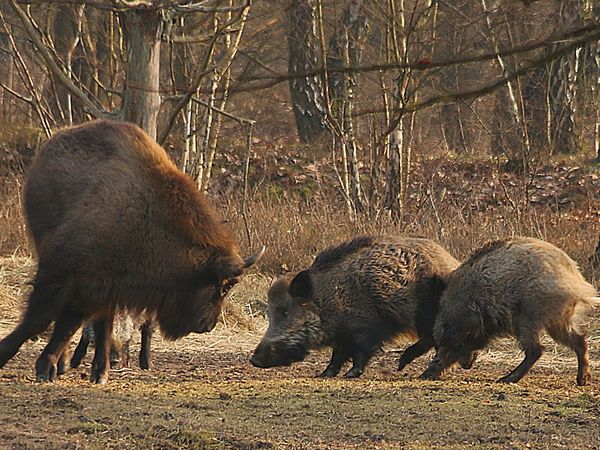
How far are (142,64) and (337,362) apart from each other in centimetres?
310

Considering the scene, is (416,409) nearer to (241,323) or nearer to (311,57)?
(241,323)

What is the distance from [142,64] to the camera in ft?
34.5

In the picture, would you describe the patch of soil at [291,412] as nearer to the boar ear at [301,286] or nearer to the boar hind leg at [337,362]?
the boar hind leg at [337,362]

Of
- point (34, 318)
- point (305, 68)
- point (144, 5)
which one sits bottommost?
point (34, 318)

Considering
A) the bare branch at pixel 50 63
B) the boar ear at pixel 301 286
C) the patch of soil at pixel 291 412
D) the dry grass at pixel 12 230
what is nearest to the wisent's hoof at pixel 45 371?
the patch of soil at pixel 291 412

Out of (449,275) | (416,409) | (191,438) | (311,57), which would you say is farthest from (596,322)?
(311,57)

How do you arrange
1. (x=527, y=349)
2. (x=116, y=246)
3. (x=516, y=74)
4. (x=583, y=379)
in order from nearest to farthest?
(x=516, y=74) < (x=116, y=246) < (x=527, y=349) < (x=583, y=379)

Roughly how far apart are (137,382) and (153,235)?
4.07ft

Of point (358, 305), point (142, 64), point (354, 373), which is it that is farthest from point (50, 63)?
point (354, 373)

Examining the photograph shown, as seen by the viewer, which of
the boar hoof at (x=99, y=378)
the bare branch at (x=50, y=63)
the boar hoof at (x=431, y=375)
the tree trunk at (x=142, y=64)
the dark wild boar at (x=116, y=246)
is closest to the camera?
the dark wild boar at (x=116, y=246)

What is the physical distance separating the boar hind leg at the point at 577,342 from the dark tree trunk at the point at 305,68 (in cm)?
562

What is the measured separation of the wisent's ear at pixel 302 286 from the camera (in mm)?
10297

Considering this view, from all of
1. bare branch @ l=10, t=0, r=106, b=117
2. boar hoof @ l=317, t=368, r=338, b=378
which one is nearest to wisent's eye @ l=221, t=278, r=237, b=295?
boar hoof @ l=317, t=368, r=338, b=378

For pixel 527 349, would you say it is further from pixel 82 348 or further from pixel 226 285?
pixel 82 348
